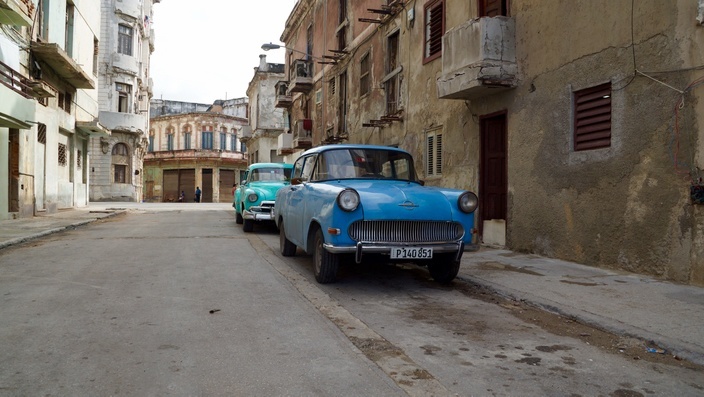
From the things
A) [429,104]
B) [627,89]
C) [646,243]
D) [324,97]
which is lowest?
[646,243]

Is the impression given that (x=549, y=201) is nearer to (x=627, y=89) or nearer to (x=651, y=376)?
(x=627, y=89)

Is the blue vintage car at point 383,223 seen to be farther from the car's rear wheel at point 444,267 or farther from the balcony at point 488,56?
the balcony at point 488,56

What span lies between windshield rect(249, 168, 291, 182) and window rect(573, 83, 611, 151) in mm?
7821

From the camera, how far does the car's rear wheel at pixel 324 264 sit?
19.4ft

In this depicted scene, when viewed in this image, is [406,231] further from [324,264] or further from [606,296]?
[606,296]

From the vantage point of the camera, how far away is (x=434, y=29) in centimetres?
1262

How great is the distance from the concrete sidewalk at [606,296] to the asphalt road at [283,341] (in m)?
0.22

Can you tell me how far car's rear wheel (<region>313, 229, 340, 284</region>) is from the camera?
590cm

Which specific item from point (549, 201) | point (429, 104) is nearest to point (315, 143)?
point (429, 104)

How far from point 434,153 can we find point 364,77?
603 centimetres

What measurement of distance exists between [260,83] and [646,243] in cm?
4052

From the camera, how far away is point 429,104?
41.4ft

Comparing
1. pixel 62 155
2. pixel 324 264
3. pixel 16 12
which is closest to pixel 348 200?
pixel 324 264

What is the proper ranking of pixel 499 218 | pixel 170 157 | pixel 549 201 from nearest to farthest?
pixel 549 201 < pixel 499 218 < pixel 170 157
